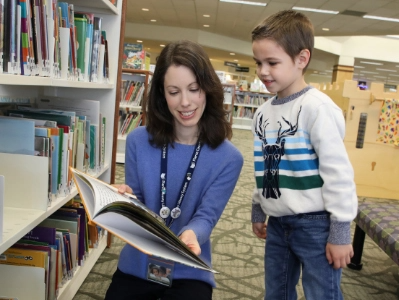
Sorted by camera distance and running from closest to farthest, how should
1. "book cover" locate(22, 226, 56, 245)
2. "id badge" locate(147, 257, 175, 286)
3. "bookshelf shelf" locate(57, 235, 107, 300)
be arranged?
"id badge" locate(147, 257, 175, 286) < "book cover" locate(22, 226, 56, 245) < "bookshelf shelf" locate(57, 235, 107, 300)

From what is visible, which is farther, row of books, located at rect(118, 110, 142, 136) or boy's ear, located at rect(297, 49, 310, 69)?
row of books, located at rect(118, 110, 142, 136)

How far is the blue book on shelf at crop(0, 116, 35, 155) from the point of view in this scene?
129 centimetres

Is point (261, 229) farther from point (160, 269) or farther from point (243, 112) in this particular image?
point (243, 112)

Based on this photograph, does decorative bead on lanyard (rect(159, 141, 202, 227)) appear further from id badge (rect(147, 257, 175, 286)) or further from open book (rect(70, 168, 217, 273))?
open book (rect(70, 168, 217, 273))

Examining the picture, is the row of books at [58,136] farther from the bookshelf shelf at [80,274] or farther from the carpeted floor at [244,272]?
the carpeted floor at [244,272]

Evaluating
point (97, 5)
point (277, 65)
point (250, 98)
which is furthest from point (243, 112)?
point (277, 65)

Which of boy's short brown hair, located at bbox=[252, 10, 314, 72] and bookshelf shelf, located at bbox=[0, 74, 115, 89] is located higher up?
boy's short brown hair, located at bbox=[252, 10, 314, 72]

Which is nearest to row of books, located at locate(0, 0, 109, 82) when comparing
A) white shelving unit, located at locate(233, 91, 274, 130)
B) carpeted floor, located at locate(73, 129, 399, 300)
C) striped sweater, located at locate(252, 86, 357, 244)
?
striped sweater, located at locate(252, 86, 357, 244)

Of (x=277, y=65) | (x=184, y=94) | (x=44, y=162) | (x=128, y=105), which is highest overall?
(x=277, y=65)

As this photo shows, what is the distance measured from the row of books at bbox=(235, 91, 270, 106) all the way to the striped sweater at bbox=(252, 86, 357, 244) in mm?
12435

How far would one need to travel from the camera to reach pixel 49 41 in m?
1.37

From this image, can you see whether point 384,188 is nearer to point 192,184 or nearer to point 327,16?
point 192,184

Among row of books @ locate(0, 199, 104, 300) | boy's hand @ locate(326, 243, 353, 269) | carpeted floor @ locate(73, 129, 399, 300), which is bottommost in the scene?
carpeted floor @ locate(73, 129, 399, 300)

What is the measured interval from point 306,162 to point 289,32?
410mm
